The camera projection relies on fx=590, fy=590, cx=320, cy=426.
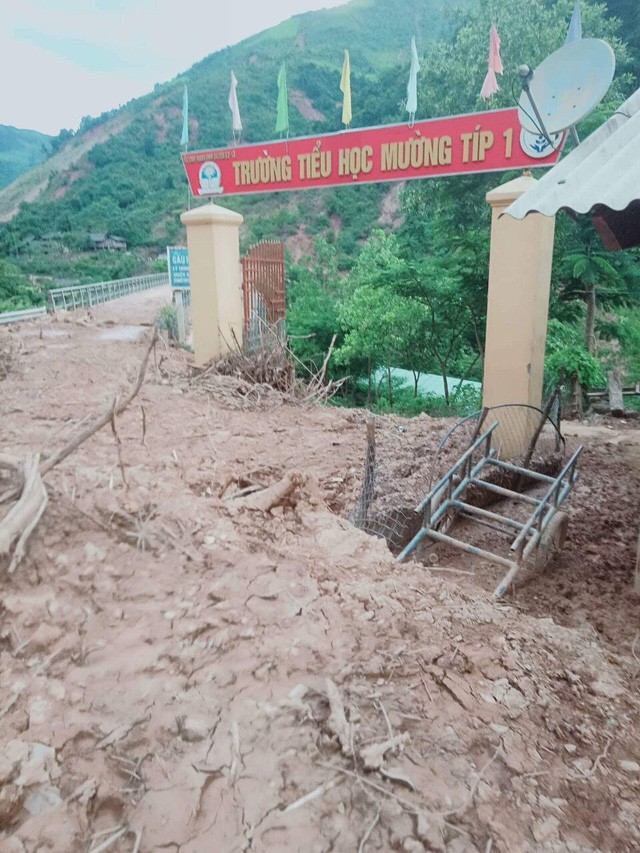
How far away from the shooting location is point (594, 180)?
311cm

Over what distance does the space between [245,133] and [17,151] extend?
4936 centimetres

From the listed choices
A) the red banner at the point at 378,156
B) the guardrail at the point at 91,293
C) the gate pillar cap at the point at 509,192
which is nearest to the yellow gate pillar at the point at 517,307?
the gate pillar cap at the point at 509,192

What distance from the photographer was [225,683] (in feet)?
6.67

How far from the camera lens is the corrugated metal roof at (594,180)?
292 cm

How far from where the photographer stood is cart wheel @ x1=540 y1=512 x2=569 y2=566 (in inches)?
170

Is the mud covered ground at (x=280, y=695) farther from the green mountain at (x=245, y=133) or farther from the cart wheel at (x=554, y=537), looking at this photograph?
the green mountain at (x=245, y=133)

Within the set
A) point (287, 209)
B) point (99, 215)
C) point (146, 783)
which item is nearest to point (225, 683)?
point (146, 783)

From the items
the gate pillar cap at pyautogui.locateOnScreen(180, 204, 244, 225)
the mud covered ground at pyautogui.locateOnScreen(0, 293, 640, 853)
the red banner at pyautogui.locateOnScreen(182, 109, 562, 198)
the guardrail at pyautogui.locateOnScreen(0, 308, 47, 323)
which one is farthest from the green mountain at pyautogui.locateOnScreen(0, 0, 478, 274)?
the mud covered ground at pyautogui.locateOnScreen(0, 293, 640, 853)

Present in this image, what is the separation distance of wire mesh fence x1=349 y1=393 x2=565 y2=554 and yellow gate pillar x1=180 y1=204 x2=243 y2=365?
324cm

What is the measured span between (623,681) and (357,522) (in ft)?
7.44

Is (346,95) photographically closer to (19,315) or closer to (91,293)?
(19,315)

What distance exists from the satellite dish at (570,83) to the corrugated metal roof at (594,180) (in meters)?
0.28

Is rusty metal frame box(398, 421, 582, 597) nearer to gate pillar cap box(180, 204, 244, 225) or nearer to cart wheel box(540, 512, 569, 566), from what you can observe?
cart wheel box(540, 512, 569, 566)

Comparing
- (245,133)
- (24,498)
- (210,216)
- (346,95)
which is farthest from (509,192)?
(245,133)
